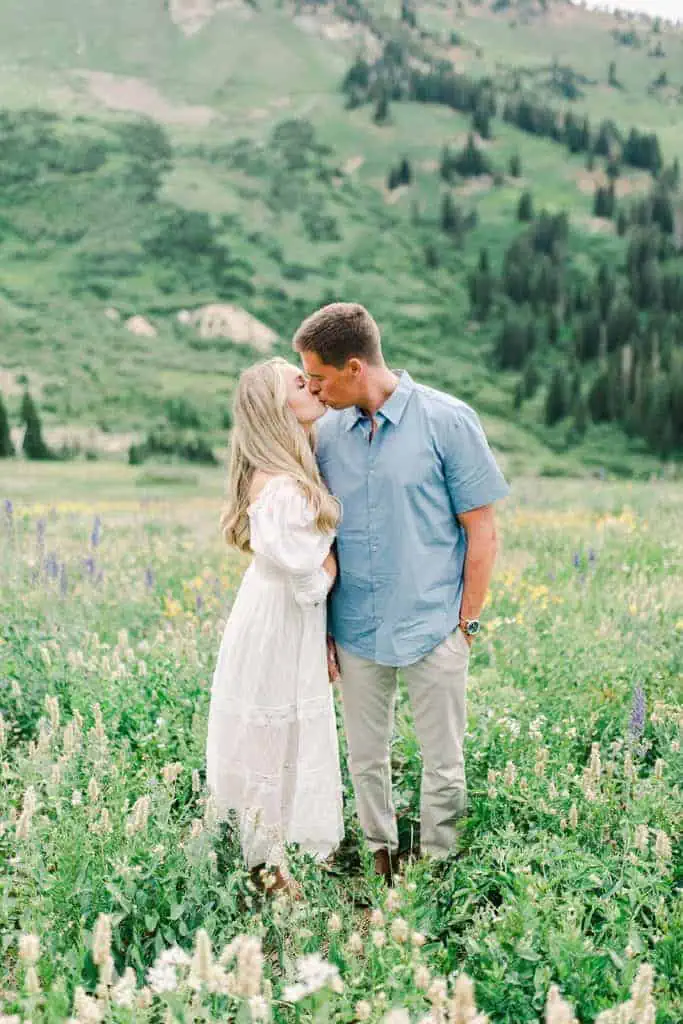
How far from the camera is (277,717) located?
4.65 metres

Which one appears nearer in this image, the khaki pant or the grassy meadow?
the grassy meadow

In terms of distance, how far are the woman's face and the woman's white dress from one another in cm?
60

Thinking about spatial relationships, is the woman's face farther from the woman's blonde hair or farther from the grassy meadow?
the grassy meadow

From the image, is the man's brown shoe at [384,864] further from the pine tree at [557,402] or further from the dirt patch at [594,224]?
the dirt patch at [594,224]

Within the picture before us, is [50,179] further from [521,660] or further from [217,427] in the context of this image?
[521,660]

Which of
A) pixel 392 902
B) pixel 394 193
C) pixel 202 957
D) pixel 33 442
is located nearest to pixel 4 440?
pixel 33 442

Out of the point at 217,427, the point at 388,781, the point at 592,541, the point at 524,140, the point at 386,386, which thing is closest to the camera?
the point at 386,386

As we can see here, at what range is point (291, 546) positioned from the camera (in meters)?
4.35

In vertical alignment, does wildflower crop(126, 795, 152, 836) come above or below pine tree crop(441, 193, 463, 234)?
above

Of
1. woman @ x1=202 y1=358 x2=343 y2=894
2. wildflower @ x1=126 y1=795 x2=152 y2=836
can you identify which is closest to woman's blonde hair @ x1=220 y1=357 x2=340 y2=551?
woman @ x1=202 y1=358 x2=343 y2=894

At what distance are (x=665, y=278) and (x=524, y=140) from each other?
190 ft

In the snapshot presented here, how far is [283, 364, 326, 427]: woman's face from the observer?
4.54 metres

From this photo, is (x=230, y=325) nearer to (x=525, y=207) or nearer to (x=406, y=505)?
(x=525, y=207)

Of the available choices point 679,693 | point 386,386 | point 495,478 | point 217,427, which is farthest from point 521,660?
point 217,427
